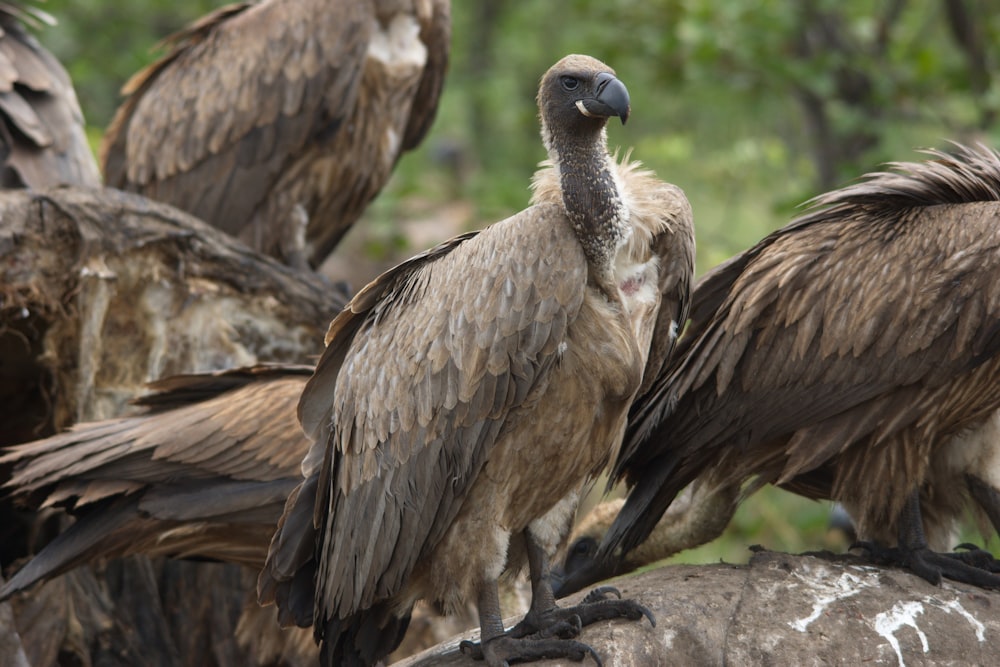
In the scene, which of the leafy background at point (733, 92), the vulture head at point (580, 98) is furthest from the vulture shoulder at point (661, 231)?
the leafy background at point (733, 92)

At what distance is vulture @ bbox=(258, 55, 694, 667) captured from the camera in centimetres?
386

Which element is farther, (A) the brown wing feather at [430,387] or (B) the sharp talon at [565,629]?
(B) the sharp talon at [565,629]

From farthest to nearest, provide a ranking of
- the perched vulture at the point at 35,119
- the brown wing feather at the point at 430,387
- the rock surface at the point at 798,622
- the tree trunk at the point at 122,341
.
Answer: the perched vulture at the point at 35,119, the tree trunk at the point at 122,341, the rock surface at the point at 798,622, the brown wing feather at the point at 430,387

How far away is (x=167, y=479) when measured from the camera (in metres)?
5.16

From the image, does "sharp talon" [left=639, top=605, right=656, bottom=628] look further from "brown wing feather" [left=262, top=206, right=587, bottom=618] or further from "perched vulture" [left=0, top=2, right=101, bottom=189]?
"perched vulture" [left=0, top=2, right=101, bottom=189]

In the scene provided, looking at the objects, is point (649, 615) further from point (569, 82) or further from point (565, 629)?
point (569, 82)

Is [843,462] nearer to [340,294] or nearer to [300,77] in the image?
[340,294]

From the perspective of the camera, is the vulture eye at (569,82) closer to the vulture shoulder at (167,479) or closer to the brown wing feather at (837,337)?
the brown wing feather at (837,337)

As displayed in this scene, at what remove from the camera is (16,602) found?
5.75m

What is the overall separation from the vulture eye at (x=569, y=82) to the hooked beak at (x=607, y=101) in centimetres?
6

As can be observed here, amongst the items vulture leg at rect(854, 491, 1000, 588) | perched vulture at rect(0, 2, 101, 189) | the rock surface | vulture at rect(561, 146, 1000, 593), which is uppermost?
perched vulture at rect(0, 2, 101, 189)

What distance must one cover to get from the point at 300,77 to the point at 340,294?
1229mm

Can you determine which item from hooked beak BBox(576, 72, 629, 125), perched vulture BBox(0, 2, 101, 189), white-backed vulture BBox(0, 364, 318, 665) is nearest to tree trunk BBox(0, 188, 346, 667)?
perched vulture BBox(0, 2, 101, 189)

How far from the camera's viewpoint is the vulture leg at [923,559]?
4508mm
